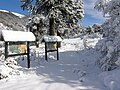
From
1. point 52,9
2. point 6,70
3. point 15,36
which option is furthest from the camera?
point 52,9

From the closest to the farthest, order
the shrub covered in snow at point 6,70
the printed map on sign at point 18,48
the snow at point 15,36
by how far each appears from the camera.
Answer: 1. the shrub covered in snow at point 6,70
2. the snow at point 15,36
3. the printed map on sign at point 18,48

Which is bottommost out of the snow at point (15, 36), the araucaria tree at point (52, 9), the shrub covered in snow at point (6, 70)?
the shrub covered in snow at point (6, 70)

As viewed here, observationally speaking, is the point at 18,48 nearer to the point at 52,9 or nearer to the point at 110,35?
the point at 110,35

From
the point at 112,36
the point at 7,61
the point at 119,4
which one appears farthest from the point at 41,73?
the point at 119,4

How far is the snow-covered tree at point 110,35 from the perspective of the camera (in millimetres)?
9386

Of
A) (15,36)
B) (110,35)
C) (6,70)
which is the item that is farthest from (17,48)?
(110,35)

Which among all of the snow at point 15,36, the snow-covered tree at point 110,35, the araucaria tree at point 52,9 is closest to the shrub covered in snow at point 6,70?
the snow at point 15,36

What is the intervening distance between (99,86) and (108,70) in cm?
198

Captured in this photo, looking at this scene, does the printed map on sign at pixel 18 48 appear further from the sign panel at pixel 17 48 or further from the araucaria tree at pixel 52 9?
the araucaria tree at pixel 52 9

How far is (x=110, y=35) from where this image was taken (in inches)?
423

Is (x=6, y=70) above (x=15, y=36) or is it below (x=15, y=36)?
below

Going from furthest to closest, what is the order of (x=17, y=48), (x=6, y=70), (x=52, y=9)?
(x=52, y=9)
(x=17, y=48)
(x=6, y=70)

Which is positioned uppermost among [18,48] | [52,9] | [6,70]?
[52,9]

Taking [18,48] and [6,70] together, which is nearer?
[6,70]
